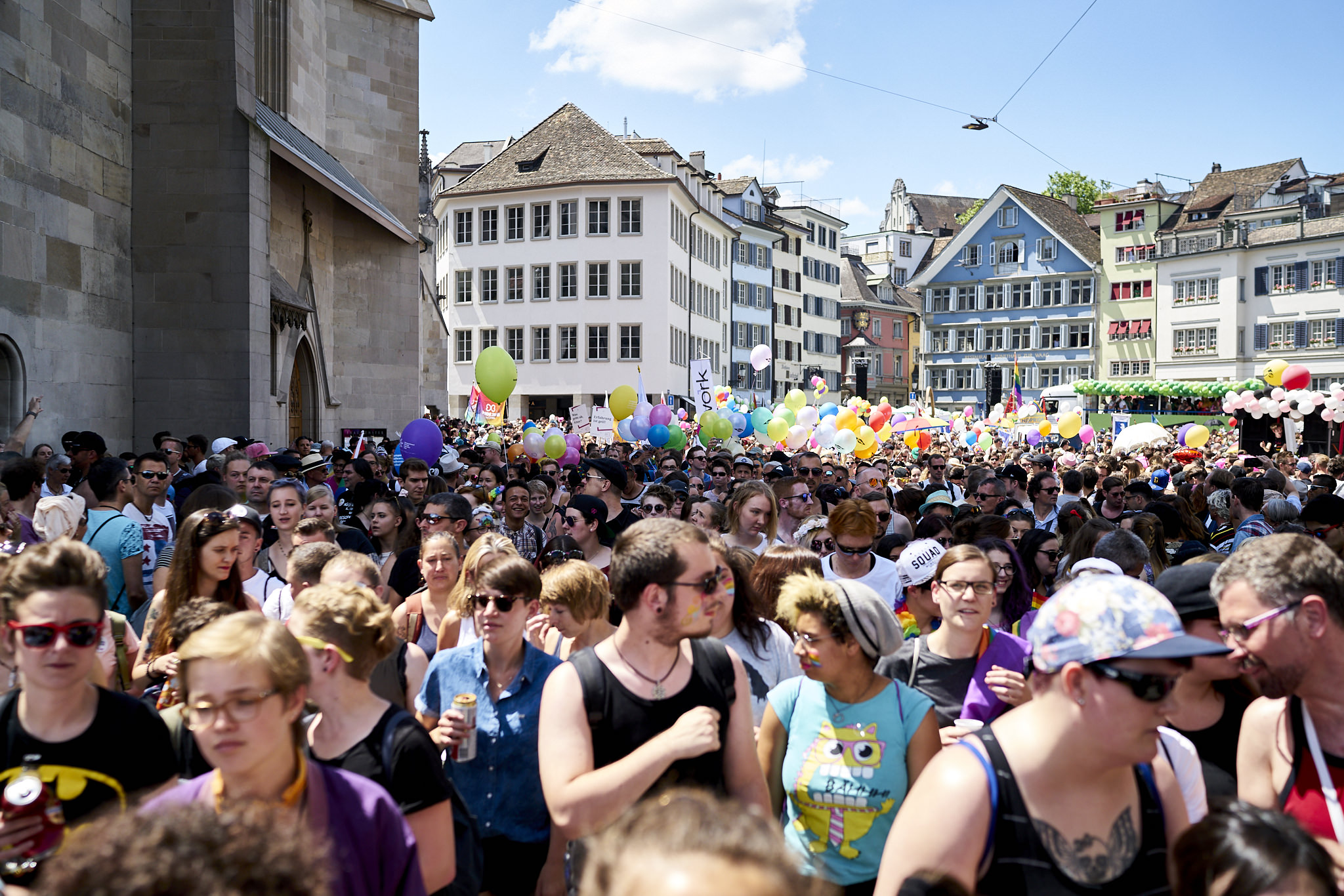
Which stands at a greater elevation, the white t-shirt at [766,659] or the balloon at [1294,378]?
the balloon at [1294,378]

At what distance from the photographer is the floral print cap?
7.41 ft

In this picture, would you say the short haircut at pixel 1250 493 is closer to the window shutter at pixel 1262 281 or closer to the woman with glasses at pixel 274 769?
the woman with glasses at pixel 274 769

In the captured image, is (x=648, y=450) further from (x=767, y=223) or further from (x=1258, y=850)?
(x=767, y=223)

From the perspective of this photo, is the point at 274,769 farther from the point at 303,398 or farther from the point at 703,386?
the point at 303,398

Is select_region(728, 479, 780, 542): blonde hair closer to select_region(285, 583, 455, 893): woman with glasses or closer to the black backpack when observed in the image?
select_region(285, 583, 455, 893): woman with glasses

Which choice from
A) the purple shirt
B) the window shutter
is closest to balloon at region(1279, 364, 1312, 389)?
the purple shirt

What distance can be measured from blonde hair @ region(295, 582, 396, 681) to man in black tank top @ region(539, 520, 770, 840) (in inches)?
20.2

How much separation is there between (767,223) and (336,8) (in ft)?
143

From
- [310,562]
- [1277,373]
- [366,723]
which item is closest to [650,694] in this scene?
[366,723]

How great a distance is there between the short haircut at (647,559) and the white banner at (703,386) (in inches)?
775

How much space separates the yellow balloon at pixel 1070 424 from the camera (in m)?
28.4

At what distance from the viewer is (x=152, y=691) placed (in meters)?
4.42

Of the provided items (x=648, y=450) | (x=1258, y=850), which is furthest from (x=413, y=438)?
(x=1258, y=850)

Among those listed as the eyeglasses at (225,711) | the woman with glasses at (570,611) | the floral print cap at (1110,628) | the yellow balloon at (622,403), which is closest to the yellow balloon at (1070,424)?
the yellow balloon at (622,403)
